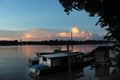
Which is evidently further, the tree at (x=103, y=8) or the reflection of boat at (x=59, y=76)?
the reflection of boat at (x=59, y=76)

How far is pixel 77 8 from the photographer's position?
18.4 meters

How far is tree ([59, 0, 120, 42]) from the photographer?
16.0m

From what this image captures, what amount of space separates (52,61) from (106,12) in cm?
3041

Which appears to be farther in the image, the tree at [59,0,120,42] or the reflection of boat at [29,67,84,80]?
the reflection of boat at [29,67,84,80]

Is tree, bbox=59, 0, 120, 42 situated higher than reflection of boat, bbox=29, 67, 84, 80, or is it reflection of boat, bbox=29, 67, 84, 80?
tree, bbox=59, 0, 120, 42

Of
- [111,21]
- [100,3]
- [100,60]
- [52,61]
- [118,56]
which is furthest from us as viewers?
[100,60]

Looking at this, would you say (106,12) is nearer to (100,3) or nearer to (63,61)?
(100,3)

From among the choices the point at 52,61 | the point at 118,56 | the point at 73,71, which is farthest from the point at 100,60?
the point at 118,56

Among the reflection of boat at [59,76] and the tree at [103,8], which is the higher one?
the tree at [103,8]

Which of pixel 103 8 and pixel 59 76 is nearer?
pixel 103 8

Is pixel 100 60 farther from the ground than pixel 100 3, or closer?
closer

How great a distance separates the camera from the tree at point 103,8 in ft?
52.6

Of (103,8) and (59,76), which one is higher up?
(103,8)

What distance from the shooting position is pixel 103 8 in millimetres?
16828
